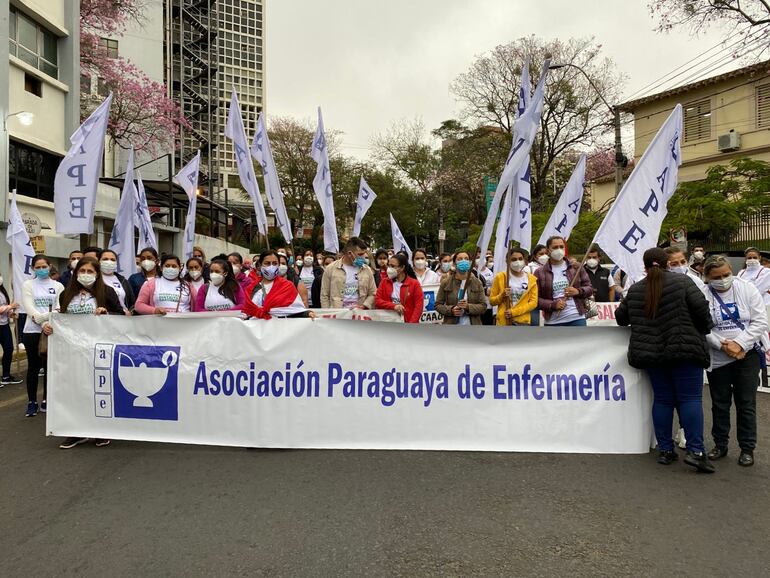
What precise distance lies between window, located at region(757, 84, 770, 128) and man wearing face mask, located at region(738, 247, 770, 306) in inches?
791

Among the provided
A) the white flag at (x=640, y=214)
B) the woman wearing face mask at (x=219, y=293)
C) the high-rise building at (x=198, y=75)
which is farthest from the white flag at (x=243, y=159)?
the high-rise building at (x=198, y=75)

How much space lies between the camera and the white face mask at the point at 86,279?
5.47 meters

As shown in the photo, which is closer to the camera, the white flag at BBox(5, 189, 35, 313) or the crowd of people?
the crowd of people

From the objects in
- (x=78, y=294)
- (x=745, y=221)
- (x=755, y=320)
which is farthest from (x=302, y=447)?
(x=745, y=221)

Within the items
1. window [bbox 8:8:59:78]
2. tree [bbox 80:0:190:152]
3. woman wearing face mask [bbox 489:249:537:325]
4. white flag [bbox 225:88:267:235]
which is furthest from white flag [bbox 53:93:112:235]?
tree [bbox 80:0:190:152]

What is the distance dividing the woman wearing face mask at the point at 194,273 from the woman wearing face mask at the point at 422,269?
10.5ft

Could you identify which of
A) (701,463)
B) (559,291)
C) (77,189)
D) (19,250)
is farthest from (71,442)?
(701,463)

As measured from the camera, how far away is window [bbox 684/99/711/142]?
27.4 m

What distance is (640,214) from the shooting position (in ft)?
18.1

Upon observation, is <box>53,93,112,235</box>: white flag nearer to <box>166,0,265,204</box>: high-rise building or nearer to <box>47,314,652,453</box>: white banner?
<box>47,314,652,453</box>: white banner

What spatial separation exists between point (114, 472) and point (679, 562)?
3982 millimetres

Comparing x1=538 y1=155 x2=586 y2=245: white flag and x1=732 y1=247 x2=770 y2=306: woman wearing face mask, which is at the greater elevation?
x1=538 y1=155 x2=586 y2=245: white flag

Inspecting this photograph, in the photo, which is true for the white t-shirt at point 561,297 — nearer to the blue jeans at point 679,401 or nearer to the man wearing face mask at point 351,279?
the blue jeans at point 679,401

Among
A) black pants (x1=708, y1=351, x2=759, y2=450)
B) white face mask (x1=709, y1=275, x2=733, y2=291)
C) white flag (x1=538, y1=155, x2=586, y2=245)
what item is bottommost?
black pants (x1=708, y1=351, x2=759, y2=450)
